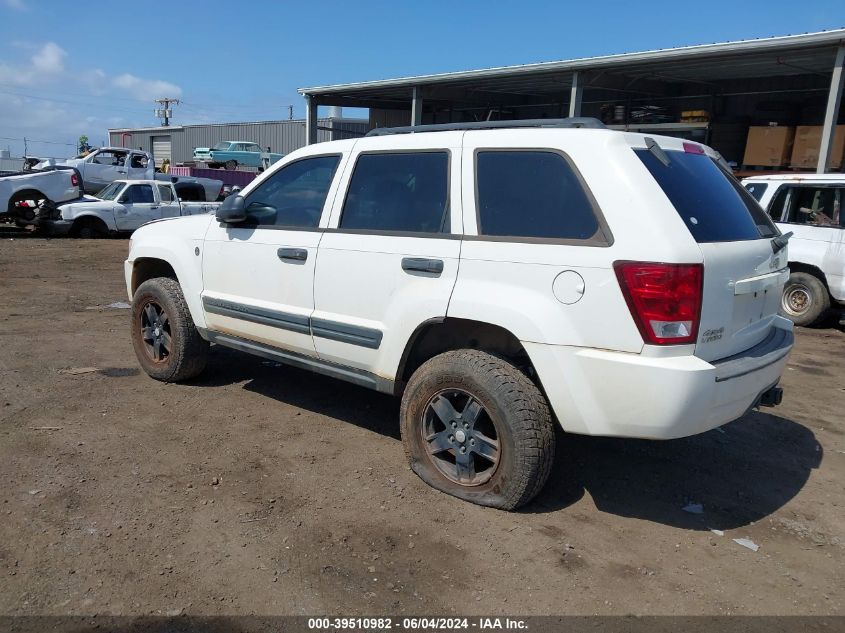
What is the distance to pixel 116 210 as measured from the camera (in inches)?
679

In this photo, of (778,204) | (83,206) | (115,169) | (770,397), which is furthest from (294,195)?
(115,169)

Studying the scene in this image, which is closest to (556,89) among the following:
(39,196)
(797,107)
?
(797,107)

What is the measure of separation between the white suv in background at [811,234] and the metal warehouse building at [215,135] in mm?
Result: 22340

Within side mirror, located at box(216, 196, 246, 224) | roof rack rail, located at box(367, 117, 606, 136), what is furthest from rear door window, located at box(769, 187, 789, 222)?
side mirror, located at box(216, 196, 246, 224)

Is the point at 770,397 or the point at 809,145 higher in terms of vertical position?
the point at 809,145

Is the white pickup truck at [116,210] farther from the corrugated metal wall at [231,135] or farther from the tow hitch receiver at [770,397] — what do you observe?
the tow hitch receiver at [770,397]

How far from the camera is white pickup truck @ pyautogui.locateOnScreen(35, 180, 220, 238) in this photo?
54.8ft

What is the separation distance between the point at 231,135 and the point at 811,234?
40.8 metres

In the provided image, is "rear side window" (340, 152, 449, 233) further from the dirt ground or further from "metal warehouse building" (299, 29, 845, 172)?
"metal warehouse building" (299, 29, 845, 172)

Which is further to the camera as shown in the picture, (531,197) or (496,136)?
(496,136)

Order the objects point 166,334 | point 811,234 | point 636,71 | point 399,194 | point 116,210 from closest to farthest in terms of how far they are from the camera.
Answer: point 399,194 < point 166,334 < point 811,234 < point 636,71 < point 116,210

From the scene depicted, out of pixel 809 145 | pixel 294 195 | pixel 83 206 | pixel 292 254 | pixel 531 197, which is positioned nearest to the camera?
pixel 531 197

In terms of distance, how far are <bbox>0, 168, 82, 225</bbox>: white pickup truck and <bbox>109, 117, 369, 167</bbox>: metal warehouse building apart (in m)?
13.9

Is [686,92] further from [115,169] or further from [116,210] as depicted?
[115,169]
